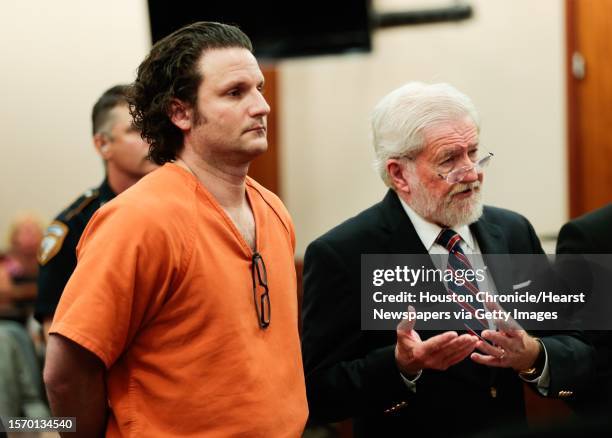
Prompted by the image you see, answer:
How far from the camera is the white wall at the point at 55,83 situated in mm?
5918

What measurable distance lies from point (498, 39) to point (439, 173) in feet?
8.66

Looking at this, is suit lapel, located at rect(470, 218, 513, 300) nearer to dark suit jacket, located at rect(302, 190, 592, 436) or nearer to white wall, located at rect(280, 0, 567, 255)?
dark suit jacket, located at rect(302, 190, 592, 436)

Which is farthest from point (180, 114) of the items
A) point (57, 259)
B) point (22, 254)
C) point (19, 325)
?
point (22, 254)

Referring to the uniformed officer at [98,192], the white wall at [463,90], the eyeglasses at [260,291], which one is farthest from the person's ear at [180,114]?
the white wall at [463,90]

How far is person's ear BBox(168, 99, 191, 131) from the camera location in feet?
6.39

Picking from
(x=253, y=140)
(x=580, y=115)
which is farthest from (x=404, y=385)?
(x=580, y=115)

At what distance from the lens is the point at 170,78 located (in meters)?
1.95

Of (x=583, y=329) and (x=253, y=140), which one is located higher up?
(x=253, y=140)

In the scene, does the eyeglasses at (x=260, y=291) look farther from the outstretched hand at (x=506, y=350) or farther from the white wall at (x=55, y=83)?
the white wall at (x=55, y=83)

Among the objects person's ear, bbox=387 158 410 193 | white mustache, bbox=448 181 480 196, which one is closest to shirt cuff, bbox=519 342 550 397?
white mustache, bbox=448 181 480 196

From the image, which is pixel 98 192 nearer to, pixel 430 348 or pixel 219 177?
pixel 219 177

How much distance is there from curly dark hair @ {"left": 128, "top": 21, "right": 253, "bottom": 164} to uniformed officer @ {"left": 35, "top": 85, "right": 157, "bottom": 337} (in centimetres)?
76

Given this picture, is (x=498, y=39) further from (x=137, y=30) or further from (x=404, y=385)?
(x=404, y=385)

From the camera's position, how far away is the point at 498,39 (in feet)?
15.3
